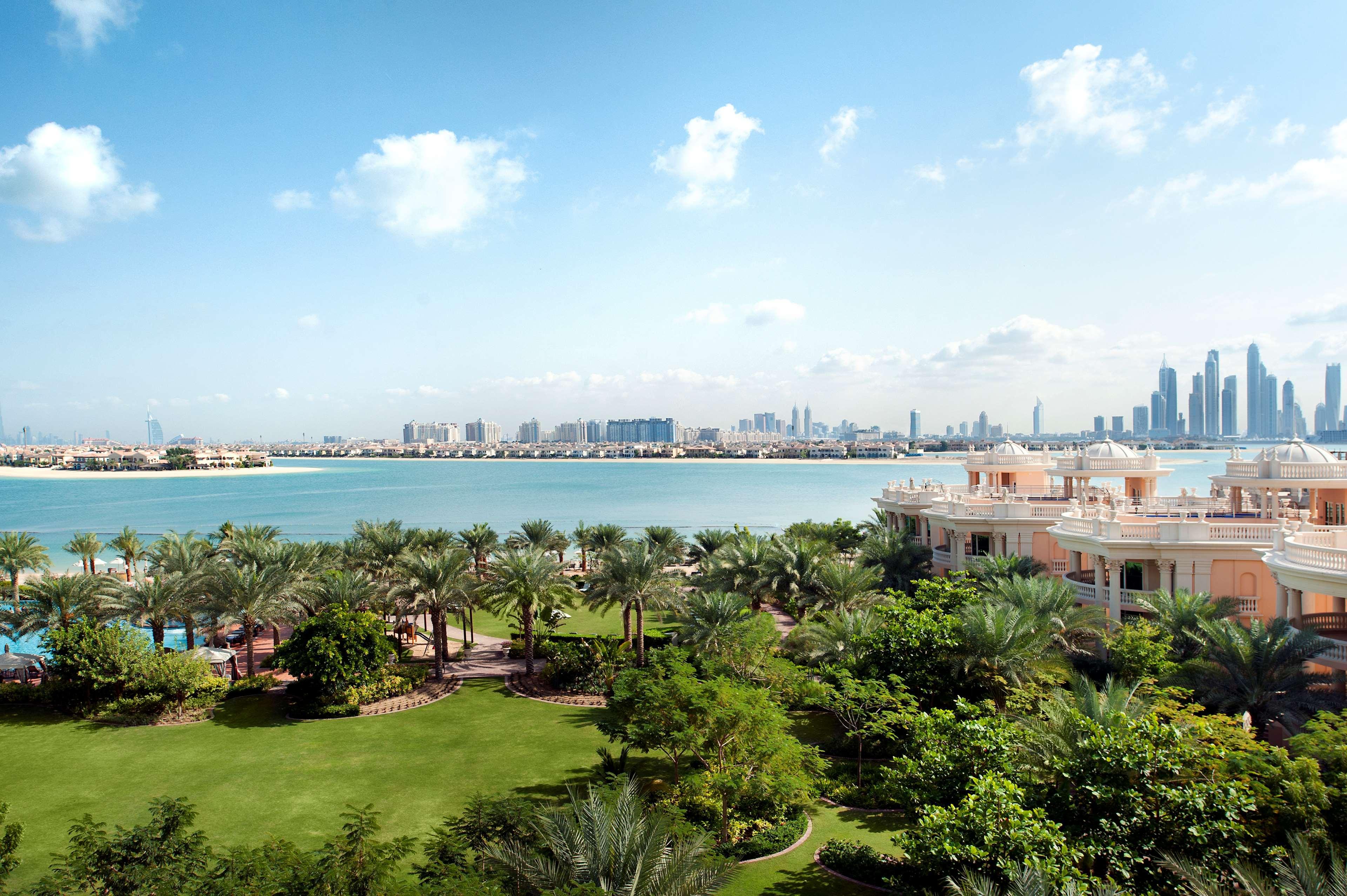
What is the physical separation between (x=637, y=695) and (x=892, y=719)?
5.83 meters

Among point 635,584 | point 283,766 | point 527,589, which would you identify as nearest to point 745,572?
point 635,584

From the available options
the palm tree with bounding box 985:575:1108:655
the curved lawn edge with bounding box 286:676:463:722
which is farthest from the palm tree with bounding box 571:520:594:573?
the palm tree with bounding box 985:575:1108:655

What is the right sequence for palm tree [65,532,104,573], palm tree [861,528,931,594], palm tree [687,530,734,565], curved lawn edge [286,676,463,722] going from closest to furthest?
1. curved lawn edge [286,676,463,722]
2. palm tree [861,528,931,594]
3. palm tree [65,532,104,573]
4. palm tree [687,530,734,565]

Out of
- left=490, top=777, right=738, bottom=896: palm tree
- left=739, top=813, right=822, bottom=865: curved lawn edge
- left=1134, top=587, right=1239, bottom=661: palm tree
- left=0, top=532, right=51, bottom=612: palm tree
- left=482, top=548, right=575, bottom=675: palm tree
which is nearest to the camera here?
left=490, top=777, right=738, bottom=896: palm tree

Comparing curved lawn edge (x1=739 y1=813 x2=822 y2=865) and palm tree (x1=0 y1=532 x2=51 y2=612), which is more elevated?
palm tree (x1=0 y1=532 x2=51 y2=612)

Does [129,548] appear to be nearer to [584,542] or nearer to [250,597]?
[250,597]

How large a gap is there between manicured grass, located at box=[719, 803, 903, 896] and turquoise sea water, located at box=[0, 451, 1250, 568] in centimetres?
6921

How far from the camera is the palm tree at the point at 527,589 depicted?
87.2 ft

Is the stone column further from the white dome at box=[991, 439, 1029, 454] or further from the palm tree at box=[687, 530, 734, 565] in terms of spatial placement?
the palm tree at box=[687, 530, 734, 565]

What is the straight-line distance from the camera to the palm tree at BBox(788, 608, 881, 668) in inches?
771

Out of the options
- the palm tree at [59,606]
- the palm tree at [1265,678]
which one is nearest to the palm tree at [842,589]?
the palm tree at [1265,678]

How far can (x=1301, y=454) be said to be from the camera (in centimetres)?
2508

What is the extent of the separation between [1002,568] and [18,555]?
43329mm

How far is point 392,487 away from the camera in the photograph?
165 metres
